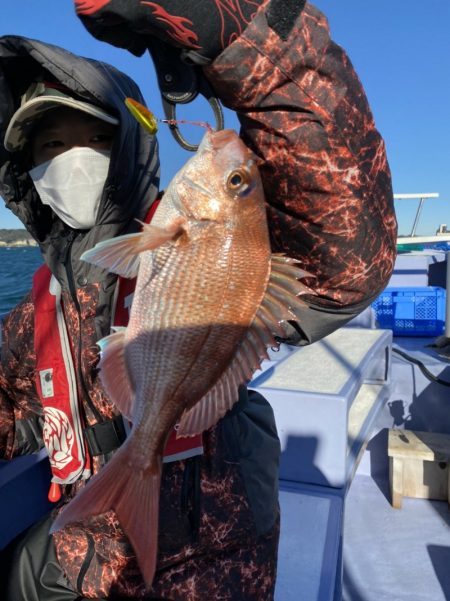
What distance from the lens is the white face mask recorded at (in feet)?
5.41

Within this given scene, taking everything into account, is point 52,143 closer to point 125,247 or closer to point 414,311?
point 125,247

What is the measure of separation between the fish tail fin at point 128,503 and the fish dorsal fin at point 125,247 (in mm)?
520

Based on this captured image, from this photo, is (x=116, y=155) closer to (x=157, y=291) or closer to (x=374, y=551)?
(x=157, y=291)

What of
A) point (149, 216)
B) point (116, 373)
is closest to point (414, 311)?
point (149, 216)

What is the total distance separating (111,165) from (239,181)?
1.81 feet

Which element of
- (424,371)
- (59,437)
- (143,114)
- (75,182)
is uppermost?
(143,114)

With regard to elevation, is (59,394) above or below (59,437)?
above

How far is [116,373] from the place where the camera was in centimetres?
128

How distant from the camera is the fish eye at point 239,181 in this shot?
4.06ft

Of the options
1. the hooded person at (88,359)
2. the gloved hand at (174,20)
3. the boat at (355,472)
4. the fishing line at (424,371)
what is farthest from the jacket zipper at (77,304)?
the fishing line at (424,371)

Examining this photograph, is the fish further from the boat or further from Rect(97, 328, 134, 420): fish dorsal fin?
the boat

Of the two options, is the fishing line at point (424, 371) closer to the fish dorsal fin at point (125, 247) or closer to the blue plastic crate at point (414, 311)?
the blue plastic crate at point (414, 311)

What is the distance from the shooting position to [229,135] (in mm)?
1246

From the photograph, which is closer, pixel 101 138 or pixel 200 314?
pixel 200 314
